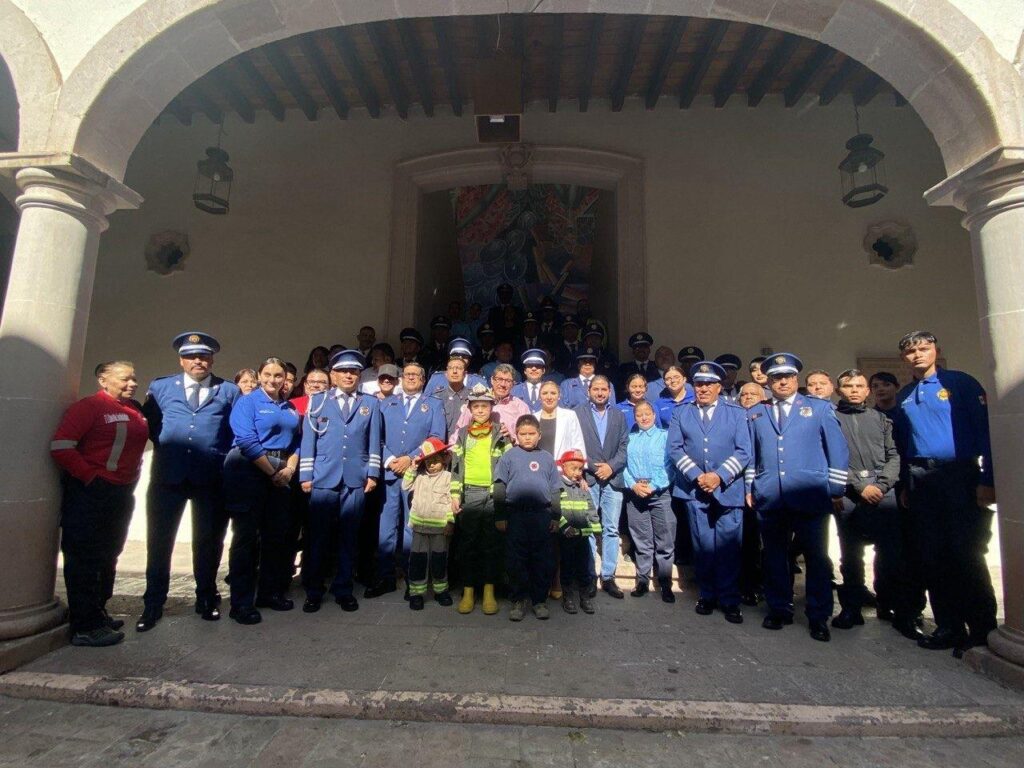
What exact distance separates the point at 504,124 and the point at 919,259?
6.27 meters

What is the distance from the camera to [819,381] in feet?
14.8

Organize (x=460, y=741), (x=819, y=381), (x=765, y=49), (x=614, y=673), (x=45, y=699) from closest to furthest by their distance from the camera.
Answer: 1. (x=460, y=741)
2. (x=45, y=699)
3. (x=614, y=673)
4. (x=819, y=381)
5. (x=765, y=49)

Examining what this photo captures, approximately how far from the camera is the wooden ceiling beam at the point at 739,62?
5.90 m

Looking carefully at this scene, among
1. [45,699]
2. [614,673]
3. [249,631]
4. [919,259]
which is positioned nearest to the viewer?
[45,699]

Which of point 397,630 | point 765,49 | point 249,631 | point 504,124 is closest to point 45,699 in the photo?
point 249,631

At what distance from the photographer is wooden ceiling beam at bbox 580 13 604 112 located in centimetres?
584

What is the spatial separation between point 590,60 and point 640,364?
152 inches

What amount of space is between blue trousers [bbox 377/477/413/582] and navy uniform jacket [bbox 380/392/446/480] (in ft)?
0.42

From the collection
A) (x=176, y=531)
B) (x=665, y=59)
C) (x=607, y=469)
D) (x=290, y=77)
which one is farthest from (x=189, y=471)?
(x=665, y=59)

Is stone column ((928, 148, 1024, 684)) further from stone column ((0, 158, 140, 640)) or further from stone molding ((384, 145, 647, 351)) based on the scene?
stone column ((0, 158, 140, 640))

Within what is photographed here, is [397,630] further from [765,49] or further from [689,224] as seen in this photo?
[765,49]

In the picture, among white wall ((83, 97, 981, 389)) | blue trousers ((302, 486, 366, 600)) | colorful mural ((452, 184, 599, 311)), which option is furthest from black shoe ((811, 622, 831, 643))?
colorful mural ((452, 184, 599, 311))

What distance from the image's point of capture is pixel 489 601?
4.03 m

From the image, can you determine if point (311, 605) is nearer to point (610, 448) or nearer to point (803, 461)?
point (610, 448)
